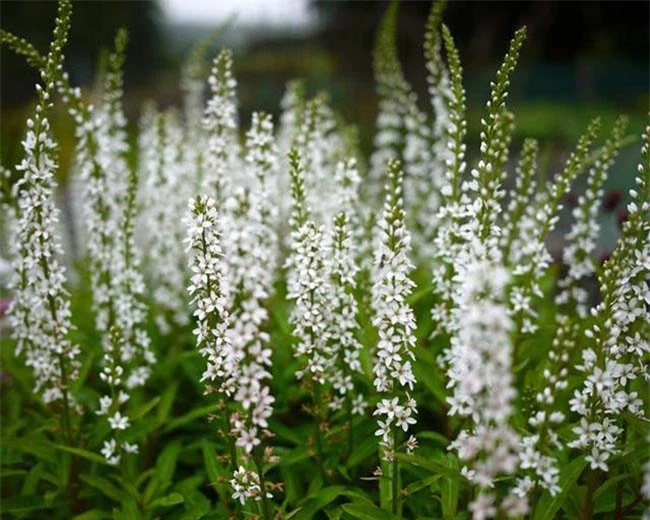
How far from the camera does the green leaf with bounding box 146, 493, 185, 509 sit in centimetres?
402

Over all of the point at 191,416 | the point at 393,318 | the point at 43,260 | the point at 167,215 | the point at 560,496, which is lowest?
the point at 560,496

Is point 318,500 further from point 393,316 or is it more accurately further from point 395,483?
point 393,316

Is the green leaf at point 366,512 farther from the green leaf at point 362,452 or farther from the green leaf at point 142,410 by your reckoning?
the green leaf at point 142,410

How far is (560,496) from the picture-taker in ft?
11.3

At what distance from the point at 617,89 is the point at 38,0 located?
20.9m

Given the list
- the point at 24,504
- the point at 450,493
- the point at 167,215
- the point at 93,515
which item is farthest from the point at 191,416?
the point at 167,215

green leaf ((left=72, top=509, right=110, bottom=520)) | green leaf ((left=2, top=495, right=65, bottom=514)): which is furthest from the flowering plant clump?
green leaf ((left=72, top=509, right=110, bottom=520))

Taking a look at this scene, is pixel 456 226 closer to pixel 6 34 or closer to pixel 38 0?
pixel 6 34

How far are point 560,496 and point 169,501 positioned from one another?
7.14ft

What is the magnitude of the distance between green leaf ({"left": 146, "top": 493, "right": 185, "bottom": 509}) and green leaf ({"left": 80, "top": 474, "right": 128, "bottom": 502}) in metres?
0.25

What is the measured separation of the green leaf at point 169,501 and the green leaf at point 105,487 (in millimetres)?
255

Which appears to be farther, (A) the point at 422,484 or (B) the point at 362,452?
(B) the point at 362,452

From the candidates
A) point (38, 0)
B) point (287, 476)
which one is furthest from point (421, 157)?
point (38, 0)

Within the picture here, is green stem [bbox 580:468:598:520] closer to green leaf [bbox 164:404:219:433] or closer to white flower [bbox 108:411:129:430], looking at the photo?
green leaf [bbox 164:404:219:433]
